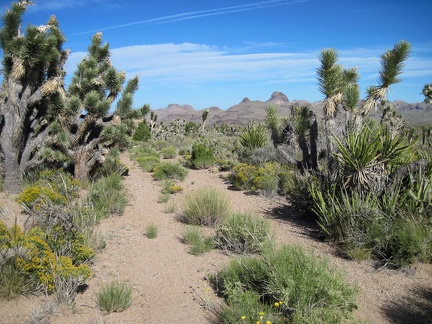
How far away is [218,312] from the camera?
4.48 metres

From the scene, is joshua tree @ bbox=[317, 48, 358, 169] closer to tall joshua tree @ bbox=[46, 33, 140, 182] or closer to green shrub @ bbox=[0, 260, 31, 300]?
tall joshua tree @ bbox=[46, 33, 140, 182]

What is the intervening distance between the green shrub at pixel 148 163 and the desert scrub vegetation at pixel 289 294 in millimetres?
10832

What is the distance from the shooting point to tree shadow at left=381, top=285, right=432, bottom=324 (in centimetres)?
436

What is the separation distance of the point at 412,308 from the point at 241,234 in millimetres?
2952

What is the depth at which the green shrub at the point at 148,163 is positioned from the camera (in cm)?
1510

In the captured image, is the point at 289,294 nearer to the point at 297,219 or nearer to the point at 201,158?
the point at 297,219

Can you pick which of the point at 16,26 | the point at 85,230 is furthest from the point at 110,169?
the point at 85,230

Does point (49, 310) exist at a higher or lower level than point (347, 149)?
lower

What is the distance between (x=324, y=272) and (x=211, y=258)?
246cm

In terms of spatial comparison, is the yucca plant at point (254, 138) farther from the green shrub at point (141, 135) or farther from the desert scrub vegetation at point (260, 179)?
the green shrub at point (141, 135)

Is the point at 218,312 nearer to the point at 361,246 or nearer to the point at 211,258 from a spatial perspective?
the point at 211,258

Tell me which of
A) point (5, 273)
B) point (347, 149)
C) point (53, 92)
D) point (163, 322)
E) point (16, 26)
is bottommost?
point (163, 322)

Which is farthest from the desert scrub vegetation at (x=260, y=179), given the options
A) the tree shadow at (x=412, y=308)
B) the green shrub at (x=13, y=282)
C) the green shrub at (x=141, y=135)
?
the green shrub at (x=141, y=135)

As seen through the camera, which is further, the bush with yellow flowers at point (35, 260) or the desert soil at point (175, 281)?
the bush with yellow flowers at point (35, 260)
